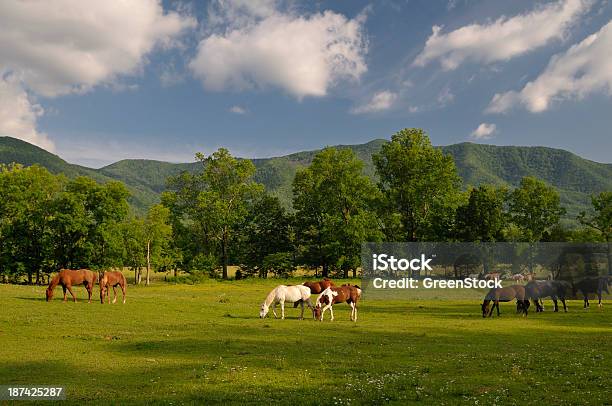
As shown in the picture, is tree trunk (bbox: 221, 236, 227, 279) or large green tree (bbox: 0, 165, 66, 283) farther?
tree trunk (bbox: 221, 236, 227, 279)

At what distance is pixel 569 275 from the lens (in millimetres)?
59656

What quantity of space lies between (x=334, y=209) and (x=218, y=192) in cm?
2066

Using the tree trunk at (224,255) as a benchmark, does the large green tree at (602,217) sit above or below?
above

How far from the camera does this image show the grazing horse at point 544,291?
3709 cm

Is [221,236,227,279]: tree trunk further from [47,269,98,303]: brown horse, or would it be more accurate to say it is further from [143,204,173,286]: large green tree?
[47,269,98,303]: brown horse

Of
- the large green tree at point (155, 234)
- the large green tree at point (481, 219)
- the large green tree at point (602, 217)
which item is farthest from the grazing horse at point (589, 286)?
the large green tree at point (155, 234)

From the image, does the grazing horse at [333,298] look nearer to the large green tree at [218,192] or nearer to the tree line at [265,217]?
the tree line at [265,217]

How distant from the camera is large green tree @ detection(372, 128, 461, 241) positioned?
77.1 meters

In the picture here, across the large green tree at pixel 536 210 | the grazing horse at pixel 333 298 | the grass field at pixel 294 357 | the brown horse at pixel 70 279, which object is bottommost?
the grass field at pixel 294 357

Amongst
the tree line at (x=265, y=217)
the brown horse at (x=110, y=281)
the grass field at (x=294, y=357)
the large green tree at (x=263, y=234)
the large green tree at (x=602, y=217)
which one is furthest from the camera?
the large green tree at (x=263, y=234)

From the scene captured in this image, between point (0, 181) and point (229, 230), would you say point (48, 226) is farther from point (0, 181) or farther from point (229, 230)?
point (229, 230)

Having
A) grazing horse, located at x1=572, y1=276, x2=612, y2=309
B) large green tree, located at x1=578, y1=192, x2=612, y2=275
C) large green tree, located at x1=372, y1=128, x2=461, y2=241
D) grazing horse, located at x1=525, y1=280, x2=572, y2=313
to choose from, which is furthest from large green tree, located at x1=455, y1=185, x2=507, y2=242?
grazing horse, located at x1=525, y1=280, x2=572, y2=313

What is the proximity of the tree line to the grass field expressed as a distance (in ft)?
126

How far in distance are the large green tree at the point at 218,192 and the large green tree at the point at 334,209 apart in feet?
30.0
